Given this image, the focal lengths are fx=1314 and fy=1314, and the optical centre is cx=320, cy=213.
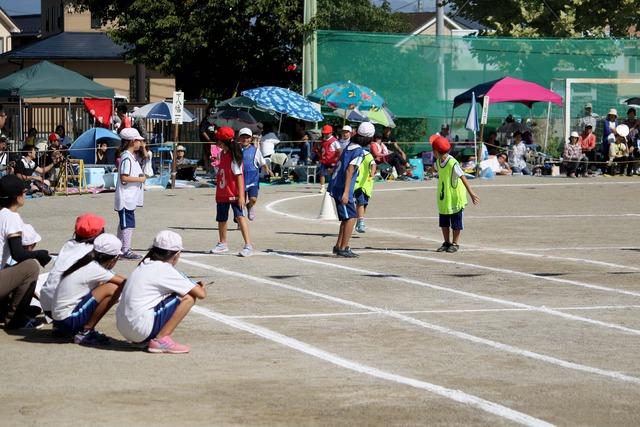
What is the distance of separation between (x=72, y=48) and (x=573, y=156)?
3627 centimetres

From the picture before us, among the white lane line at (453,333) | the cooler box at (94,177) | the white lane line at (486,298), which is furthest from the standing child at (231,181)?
the cooler box at (94,177)

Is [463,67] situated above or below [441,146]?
above

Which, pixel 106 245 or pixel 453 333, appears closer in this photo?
pixel 106 245

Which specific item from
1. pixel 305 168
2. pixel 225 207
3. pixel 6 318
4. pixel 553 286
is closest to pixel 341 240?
pixel 225 207

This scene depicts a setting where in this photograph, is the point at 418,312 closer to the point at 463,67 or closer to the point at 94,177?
the point at 94,177

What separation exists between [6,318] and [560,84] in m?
31.5

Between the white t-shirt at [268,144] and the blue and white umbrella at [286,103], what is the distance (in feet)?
2.46

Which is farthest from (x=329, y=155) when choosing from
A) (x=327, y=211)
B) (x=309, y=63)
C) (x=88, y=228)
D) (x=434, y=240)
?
(x=88, y=228)

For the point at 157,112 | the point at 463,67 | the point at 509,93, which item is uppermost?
the point at 463,67

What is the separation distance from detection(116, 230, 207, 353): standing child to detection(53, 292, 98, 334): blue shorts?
336mm

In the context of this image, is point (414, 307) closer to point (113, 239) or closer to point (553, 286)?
point (553, 286)

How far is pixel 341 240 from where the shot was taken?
56.4 feet

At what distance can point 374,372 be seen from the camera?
371 inches

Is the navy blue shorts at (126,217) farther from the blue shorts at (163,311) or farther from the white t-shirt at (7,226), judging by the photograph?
the blue shorts at (163,311)
